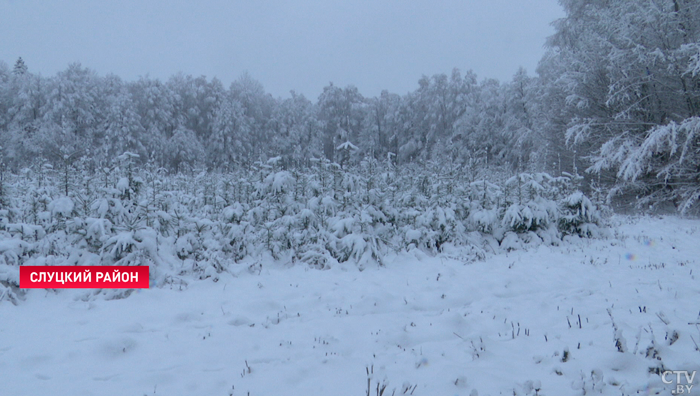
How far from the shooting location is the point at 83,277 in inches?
247

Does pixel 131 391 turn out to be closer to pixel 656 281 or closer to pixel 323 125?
pixel 656 281

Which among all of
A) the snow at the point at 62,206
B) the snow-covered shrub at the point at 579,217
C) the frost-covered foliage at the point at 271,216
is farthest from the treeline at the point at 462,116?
the snow-covered shrub at the point at 579,217

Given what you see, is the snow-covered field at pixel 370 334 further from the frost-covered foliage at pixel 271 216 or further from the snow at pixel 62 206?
the snow at pixel 62 206

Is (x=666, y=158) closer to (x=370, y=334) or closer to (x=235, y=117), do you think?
(x=370, y=334)

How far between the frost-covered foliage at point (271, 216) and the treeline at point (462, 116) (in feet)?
2.12

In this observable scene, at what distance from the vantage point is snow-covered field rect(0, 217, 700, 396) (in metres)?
3.35

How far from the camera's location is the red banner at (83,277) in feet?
19.5

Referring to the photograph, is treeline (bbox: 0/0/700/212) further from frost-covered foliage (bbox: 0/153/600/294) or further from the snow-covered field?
the snow-covered field

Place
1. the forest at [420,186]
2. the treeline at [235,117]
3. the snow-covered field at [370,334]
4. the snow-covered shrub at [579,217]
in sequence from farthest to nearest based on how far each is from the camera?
the treeline at [235,117], the snow-covered shrub at [579,217], the forest at [420,186], the snow-covered field at [370,334]

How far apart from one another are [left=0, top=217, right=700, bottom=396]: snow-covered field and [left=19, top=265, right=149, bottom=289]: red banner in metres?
0.30

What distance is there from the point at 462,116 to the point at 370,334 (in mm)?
39094

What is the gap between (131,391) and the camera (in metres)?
3.30

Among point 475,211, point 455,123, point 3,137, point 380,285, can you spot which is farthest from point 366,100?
point 380,285

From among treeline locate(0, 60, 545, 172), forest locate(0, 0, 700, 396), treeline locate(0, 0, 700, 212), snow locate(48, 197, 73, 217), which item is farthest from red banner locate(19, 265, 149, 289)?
treeline locate(0, 60, 545, 172)
